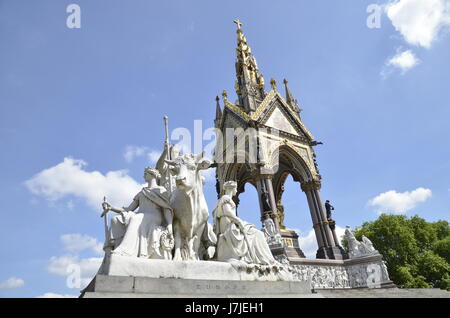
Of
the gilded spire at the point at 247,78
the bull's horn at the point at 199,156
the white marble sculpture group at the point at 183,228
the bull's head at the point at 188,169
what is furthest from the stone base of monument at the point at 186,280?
the gilded spire at the point at 247,78

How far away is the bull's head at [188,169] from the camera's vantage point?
4.35 metres

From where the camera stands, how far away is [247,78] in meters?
25.4

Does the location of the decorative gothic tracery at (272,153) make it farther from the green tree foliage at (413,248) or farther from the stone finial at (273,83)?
the green tree foliage at (413,248)

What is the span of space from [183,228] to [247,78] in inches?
879

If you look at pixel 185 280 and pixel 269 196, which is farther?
pixel 269 196

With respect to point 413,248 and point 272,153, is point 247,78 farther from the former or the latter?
point 413,248

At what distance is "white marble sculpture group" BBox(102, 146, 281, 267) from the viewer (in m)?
4.23

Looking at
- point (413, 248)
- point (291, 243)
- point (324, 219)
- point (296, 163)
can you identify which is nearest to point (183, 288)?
point (291, 243)

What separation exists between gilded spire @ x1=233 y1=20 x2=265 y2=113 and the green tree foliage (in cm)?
1700

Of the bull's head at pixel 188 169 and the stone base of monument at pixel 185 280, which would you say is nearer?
the stone base of monument at pixel 185 280

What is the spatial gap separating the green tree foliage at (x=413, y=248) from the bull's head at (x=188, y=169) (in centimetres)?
2589

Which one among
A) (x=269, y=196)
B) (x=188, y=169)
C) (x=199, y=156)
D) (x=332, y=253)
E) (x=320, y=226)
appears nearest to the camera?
(x=188, y=169)

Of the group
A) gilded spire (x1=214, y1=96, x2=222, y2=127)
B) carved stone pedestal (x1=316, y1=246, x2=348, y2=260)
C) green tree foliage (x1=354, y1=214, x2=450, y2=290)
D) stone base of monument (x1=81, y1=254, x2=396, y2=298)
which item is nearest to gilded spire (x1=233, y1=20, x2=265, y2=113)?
gilded spire (x1=214, y1=96, x2=222, y2=127)
